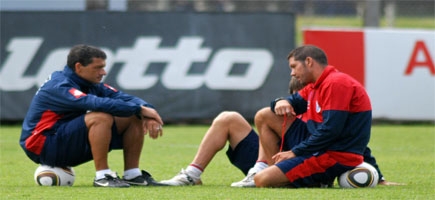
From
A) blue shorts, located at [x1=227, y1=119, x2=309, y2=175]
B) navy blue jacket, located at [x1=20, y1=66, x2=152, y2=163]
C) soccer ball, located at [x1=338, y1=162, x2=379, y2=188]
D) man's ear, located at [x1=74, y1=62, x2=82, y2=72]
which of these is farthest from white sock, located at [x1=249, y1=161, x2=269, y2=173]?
man's ear, located at [x1=74, y1=62, x2=82, y2=72]

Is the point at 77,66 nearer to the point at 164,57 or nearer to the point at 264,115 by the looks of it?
the point at 264,115

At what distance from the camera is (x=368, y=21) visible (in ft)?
57.6

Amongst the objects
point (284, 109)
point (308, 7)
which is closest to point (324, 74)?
point (284, 109)

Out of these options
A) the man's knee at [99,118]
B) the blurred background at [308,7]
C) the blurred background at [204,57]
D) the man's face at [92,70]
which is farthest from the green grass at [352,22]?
the man's knee at [99,118]

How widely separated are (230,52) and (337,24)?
270 inches

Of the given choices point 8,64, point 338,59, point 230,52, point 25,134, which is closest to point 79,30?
point 8,64

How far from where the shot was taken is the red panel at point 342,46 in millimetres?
16156

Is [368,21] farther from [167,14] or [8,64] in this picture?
[8,64]

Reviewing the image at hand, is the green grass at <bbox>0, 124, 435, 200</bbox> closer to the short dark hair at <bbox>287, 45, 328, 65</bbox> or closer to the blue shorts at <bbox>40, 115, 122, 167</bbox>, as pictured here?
the blue shorts at <bbox>40, 115, 122, 167</bbox>

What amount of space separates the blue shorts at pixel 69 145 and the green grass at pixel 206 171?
241 millimetres

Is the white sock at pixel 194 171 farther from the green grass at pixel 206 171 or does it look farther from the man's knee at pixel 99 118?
the man's knee at pixel 99 118

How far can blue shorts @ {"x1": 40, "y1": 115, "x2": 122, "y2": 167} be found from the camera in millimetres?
8352

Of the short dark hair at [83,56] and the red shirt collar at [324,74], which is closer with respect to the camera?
the red shirt collar at [324,74]

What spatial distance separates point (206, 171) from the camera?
33.5 feet
